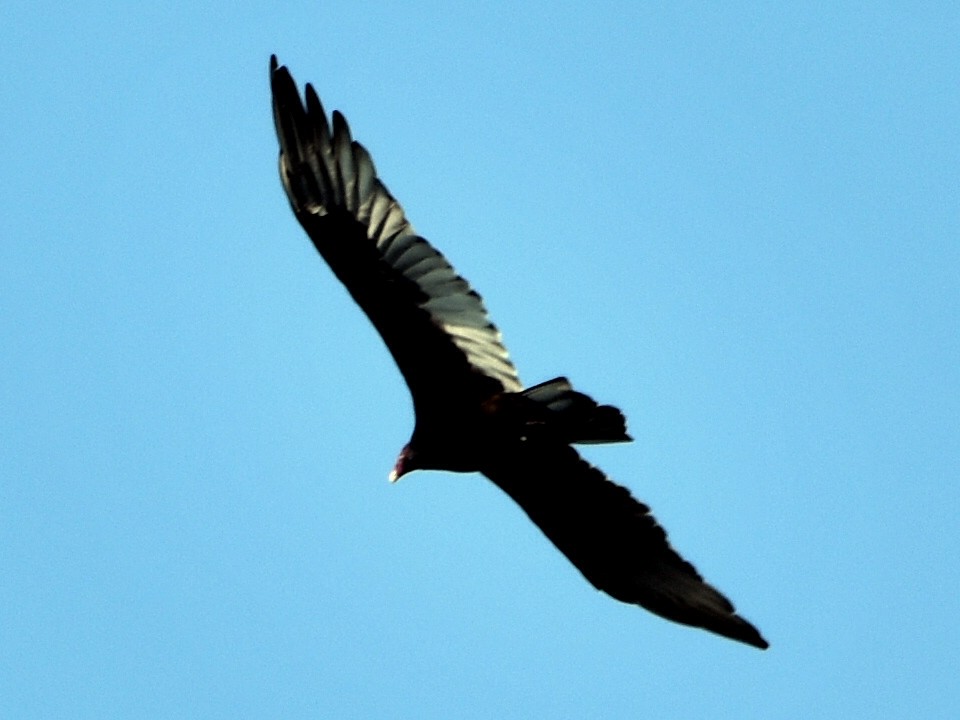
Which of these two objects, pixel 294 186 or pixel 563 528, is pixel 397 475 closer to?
pixel 563 528

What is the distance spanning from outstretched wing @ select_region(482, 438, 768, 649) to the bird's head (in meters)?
0.51

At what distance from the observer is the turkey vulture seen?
976cm

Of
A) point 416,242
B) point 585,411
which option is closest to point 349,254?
point 416,242

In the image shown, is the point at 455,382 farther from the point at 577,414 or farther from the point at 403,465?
the point at 577,414

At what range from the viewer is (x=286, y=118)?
1032 cm

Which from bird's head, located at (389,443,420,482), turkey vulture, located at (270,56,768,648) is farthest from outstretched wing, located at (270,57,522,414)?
bird's head, located at (389,443,420,482)

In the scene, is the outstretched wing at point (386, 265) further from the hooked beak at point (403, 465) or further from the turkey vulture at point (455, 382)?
the hooked beak at point (403, 465)

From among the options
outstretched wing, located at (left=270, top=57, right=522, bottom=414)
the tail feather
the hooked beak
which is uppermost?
outstretched wing, located at (left=270, top=57, right=522, bottom=414)

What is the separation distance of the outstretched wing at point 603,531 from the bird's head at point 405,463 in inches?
20.1

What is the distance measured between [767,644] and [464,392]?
256 cm

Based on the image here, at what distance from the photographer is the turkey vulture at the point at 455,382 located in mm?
9758

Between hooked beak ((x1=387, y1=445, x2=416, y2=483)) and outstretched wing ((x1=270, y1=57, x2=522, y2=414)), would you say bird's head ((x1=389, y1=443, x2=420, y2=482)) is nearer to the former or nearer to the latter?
hooked beak ((x1=387, y1=445, x2=416, y2=483))

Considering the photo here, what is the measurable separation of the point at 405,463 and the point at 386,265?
1366 mm

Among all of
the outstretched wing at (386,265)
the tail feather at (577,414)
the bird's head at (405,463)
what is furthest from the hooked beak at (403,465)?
the tail feather at (577,414)
